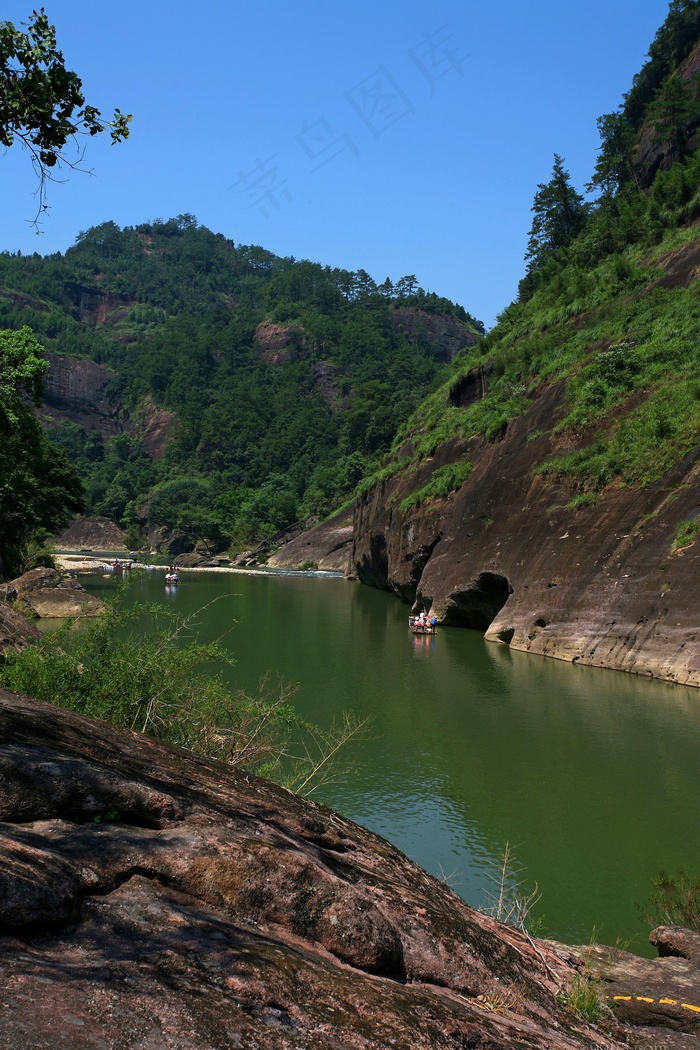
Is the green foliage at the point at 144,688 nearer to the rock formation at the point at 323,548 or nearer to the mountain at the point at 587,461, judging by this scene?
the mountain at the point at 587,461

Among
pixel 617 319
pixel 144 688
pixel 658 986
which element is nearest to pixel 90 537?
pixel 617 319

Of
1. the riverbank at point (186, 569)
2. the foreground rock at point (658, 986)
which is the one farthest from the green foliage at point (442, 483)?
the foreground rock at point (658, 986)

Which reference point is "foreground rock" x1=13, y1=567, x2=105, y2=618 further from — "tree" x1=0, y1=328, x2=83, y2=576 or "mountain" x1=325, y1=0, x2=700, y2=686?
"mountain" x1=325, y1=0, x2=700, y2=686

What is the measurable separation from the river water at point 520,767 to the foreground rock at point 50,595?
8.45m

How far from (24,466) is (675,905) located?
3815cm

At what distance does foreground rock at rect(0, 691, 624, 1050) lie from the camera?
3018mm

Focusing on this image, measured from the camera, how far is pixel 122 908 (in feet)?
11.9

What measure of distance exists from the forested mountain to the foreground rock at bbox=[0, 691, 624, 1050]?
284 ft

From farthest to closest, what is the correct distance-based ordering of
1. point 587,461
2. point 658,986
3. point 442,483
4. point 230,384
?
point 230,384 → point 442,483 → point 587,461 → point 658,986

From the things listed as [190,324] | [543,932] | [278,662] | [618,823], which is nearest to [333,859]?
[543,932]

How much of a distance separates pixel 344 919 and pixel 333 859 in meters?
0.92

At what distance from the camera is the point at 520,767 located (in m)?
14.8

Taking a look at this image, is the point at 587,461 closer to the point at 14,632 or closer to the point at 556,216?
the point at 14,632

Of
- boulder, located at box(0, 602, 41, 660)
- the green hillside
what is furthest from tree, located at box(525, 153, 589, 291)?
boulder, located at box(0, 602, 41, 660)
